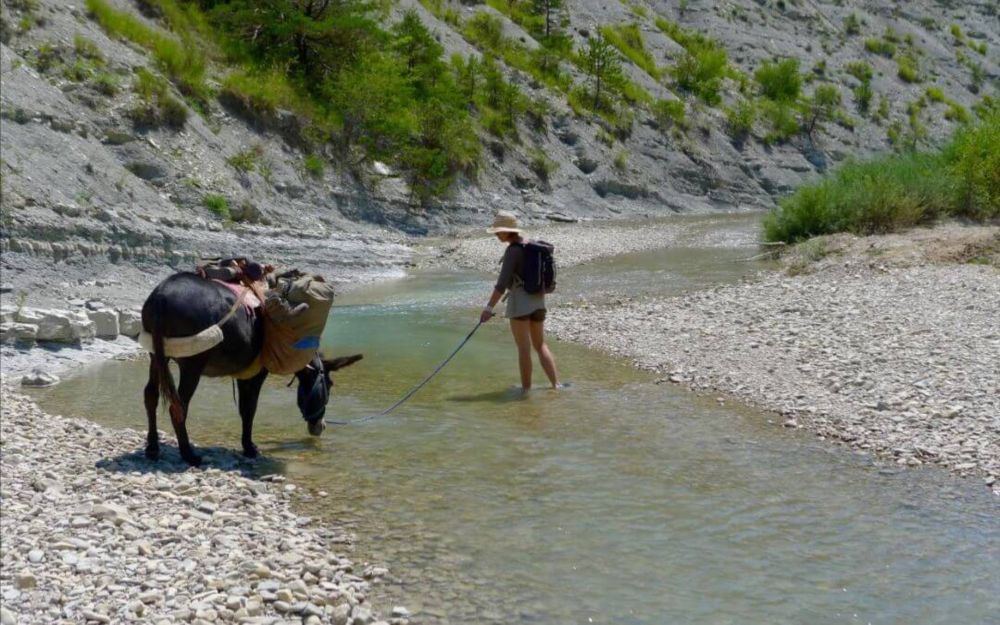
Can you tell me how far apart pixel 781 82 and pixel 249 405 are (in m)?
54.9

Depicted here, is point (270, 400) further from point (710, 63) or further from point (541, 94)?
point (710, 63)

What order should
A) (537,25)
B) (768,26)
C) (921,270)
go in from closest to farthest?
(921,270) < (537,25) < (768,26)

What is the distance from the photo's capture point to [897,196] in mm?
23719

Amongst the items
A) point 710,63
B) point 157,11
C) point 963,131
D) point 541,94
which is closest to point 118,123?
point 157,11

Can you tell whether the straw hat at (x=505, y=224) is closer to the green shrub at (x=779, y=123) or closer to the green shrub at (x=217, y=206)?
the green shrub at (x=217, y=206)

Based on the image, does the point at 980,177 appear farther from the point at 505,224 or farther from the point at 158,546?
the point at 158,546

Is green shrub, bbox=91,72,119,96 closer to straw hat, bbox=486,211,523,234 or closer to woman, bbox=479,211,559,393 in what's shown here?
woman, bbox=479,211,559,393

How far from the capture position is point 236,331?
792 centimetres

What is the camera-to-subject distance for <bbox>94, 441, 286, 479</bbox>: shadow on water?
7.47 metres

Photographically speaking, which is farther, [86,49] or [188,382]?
[86,49]

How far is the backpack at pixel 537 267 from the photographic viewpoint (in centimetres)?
1067

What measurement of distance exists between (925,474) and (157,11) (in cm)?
2678

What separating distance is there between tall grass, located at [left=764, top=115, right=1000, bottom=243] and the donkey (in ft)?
62.0

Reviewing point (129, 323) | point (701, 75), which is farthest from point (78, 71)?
point (701, 75)
